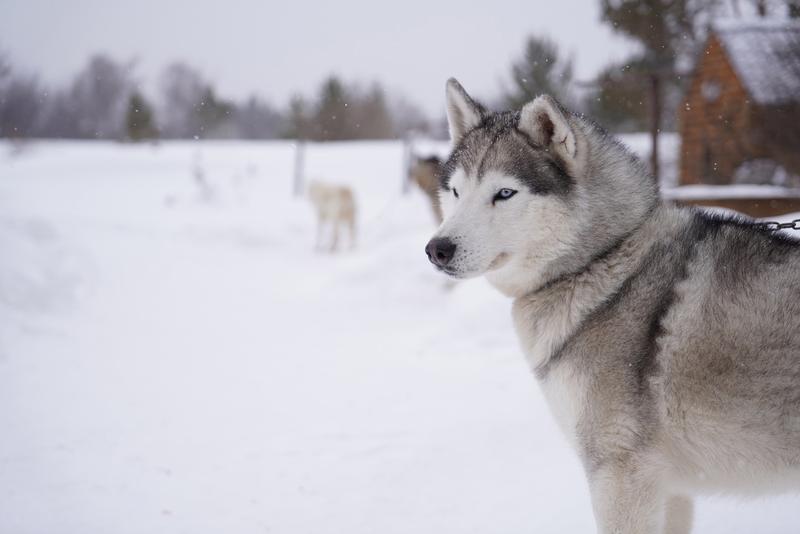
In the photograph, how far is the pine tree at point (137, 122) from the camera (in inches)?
1319

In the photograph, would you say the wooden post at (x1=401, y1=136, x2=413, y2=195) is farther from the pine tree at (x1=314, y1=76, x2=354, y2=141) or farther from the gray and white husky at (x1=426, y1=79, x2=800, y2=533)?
the gray and white husky at (x1=426, y1=79, x2=800, y2=533)

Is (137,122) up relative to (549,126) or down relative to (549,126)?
up

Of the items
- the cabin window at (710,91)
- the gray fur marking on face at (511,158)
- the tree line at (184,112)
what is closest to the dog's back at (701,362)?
the gray fur marking on face at (511,158)

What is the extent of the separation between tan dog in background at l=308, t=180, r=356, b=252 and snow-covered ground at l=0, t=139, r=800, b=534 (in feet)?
11.3

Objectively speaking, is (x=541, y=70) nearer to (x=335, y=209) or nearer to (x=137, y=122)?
(x=335, y=209)

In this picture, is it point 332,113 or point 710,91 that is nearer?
point 710,91

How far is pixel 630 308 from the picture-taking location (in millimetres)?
2225

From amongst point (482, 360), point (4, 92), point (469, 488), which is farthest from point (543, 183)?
point (4, 92)

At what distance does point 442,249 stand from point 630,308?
76cm

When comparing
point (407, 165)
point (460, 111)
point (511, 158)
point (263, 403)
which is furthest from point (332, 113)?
point (511, 158)

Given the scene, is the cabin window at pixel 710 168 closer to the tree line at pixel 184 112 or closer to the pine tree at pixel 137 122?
the tree line at pixel 184 112

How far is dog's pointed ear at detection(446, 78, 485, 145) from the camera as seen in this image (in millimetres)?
2809

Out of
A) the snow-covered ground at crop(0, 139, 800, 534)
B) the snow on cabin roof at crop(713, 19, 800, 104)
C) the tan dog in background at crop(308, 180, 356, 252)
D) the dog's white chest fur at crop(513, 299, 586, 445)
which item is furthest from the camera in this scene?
the tan dog in background at crop(308, 180, 356, 252)

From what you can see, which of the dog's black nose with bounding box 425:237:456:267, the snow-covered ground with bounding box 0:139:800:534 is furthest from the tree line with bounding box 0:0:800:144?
the dog's black nose with bounding box 425:237:456:267
